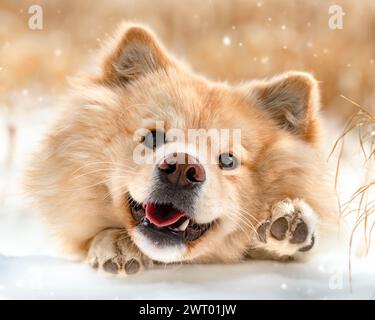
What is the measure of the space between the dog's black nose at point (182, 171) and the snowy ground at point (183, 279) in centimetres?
32

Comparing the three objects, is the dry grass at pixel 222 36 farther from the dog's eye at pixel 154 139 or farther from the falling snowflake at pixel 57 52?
the dog's eye at pixel 154 139

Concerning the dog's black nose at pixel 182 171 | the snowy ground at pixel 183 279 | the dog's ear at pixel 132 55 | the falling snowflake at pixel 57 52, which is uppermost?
the falling snowflake at pixel 57 52

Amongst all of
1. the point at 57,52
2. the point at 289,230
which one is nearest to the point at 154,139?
the point at 289,230

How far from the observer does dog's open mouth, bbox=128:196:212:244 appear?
5.98 ft

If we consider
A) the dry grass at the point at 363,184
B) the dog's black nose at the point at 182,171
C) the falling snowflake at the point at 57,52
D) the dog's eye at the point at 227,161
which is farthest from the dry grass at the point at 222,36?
the dog's black nose at the point at 182,171

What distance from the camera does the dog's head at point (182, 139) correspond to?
1816 millimetres

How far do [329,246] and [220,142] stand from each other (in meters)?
0.50

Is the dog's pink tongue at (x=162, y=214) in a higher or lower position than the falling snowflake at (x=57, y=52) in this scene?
lower

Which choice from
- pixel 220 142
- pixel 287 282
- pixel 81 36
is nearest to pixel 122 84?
pixel 81 36

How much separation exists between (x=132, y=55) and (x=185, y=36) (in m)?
0.28

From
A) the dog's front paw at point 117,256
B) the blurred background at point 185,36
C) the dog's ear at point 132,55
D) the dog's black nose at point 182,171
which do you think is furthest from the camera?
the blurred background at point 185,36

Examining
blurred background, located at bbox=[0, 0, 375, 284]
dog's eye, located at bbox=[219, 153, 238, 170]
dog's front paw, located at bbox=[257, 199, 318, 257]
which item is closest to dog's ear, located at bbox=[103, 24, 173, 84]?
blurred background, located at bbox=[0, 0, 375, 284]

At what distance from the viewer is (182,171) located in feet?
5.81
